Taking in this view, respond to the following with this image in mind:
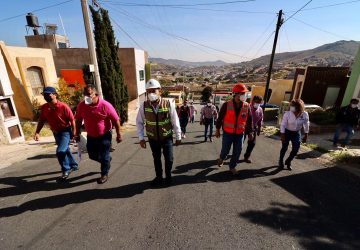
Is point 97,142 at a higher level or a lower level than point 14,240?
higher

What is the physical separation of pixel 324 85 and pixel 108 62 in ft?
63.0

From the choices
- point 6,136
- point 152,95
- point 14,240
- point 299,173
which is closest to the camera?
point 14,240

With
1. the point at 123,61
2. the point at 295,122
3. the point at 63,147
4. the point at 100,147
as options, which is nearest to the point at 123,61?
the point at 123,61

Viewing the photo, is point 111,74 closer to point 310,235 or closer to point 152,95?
point 152,95

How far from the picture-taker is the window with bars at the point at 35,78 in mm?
12536

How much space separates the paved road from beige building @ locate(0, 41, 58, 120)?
9.47 metres

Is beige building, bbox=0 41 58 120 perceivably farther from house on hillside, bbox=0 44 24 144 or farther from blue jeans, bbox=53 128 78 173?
blue jeans, bbox=53 128 78 173

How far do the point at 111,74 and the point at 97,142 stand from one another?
10089mm

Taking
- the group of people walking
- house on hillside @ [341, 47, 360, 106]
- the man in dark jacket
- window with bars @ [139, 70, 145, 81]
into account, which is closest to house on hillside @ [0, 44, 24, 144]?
the group of people walking

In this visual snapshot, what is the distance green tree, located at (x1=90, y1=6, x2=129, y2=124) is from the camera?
1218 cm

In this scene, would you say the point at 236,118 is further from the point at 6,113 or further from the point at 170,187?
the point at 6,113

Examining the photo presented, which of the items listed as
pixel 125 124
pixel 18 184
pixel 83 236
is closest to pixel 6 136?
pixel 18 184

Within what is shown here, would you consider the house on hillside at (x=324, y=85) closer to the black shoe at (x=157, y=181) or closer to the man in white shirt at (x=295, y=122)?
the man in white shirt at (x=295, y=122)

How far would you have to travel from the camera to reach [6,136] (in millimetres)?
7352
